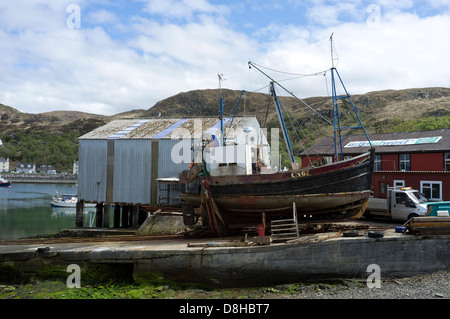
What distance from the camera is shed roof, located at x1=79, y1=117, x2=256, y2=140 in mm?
22172

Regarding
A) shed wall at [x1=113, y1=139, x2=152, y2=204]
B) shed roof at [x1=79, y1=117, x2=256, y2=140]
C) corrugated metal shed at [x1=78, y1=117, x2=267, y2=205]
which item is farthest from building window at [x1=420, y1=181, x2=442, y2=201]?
shed wall at [x1=113, y1=139, x2=152, y2=204]

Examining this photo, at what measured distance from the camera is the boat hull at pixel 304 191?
13.1 m

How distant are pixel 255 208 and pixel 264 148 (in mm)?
4798

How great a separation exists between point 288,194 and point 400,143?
12016 mm

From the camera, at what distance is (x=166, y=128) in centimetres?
2367

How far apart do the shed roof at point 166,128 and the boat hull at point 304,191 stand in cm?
815

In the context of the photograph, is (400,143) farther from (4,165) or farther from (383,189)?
(4,165)

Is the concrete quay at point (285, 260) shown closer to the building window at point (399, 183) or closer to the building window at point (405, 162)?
the building window at point (399, 183)

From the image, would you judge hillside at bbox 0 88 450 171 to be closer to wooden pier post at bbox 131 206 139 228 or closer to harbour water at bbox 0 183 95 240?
harbour water at bbox 0 183 95 240

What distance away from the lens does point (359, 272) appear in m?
10.9

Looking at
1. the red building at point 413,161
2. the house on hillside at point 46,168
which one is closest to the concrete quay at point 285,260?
the red building at point 413,161

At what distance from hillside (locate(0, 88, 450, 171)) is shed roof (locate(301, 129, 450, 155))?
42179mm
